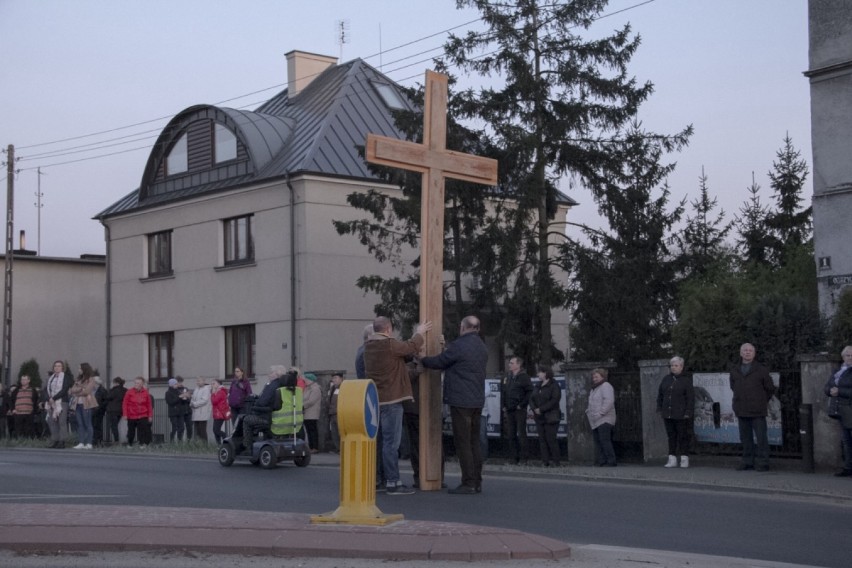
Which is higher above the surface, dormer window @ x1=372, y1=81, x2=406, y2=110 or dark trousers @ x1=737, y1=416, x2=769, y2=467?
dormer window @ x1=372, y1=81, x2=406, y2=110

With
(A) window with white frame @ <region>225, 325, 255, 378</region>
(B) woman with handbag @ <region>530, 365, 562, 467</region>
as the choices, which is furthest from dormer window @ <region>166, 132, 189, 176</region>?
(B) woman with handbag @ <region>530, 365, 562, 467</region>

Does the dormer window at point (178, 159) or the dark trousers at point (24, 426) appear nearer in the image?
the dark trousers at point (24, 426)

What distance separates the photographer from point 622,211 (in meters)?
26.5

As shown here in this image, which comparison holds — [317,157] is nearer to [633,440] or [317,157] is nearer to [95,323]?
[633,440]

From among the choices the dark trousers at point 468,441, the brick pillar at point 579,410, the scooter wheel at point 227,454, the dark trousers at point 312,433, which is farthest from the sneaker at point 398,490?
the dark trousers at point 312,433

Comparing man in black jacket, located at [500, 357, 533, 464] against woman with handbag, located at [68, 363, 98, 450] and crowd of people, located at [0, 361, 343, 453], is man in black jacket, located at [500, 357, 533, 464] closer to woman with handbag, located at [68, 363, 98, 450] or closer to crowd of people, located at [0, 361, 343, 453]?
crowd of people, located at [0, 361, 343, 453]

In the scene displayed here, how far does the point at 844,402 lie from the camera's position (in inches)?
636

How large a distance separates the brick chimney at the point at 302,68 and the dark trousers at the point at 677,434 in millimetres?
24933

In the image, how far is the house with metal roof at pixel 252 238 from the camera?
33031 millimetres

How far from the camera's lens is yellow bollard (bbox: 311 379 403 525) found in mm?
9609

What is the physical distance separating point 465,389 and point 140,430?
1685 cm

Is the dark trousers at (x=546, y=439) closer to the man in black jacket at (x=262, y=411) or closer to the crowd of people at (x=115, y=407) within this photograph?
the man in black jacket at (x=262, y=411)

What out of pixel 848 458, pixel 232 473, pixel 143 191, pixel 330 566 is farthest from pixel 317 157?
pixel 330 566

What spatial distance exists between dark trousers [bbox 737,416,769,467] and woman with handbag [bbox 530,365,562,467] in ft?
10.2
